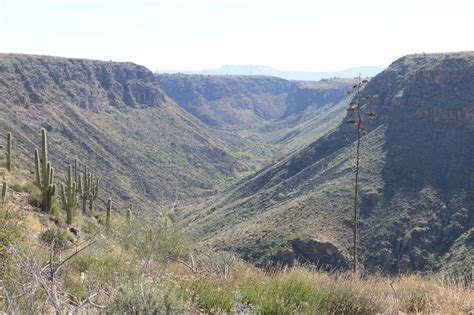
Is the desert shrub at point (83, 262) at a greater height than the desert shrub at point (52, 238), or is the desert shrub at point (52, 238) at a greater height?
the desert shrub at point (83, 262)

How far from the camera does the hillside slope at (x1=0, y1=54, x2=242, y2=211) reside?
257 ft

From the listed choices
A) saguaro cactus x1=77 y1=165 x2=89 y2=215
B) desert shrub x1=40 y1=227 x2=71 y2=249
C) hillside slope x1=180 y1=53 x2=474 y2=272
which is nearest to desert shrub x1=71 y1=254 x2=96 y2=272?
desert shrub x1=40 y1=227 x2=71 y2=249

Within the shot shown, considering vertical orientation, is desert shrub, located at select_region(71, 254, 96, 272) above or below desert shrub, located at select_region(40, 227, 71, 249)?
above

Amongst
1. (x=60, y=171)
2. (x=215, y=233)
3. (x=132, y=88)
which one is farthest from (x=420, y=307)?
(x=132, y=88)

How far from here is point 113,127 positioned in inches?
4136

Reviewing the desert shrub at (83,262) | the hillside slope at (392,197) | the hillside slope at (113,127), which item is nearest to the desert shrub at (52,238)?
the desert shrub at (83,262)

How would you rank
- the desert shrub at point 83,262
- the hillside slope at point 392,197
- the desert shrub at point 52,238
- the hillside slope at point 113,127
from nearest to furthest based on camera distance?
the desert shrub at point 83,262
the desert shrub at point 52,238
the hillside slope at point 392,197
the hillside slope at point 113,127

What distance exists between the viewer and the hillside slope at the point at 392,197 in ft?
131

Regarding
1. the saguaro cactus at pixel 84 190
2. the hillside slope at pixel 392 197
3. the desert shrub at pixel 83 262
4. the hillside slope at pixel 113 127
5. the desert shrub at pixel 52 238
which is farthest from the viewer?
the hillside slope at pixel 113 127

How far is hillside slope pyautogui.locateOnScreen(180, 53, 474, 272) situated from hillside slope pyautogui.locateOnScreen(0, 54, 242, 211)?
74.4 ft

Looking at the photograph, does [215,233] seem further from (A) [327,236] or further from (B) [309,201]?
(A) [327,236]

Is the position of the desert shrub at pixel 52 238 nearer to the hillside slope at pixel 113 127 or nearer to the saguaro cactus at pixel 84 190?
the saguaro cactus at pixel 84 190

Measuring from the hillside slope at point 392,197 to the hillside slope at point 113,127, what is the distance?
22673mm

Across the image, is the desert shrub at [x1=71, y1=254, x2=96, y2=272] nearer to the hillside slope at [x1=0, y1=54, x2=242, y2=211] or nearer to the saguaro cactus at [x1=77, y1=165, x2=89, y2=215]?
the saguaro cactus at [x1=77, y1=165, x2=89, y2=215]
